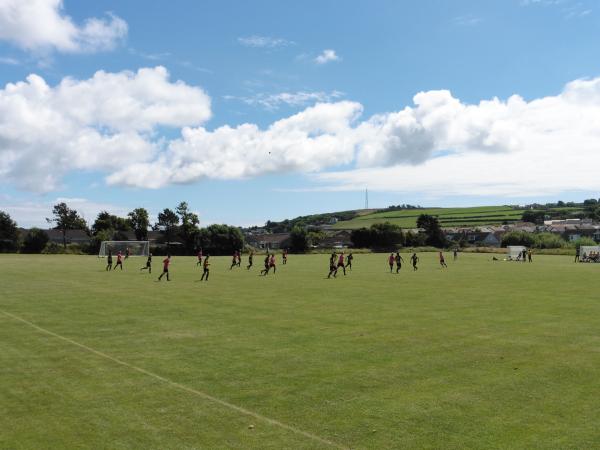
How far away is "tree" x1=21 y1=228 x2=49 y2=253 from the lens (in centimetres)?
9250

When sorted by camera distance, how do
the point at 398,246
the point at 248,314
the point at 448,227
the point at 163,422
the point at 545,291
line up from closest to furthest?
the point at 163,422 < the point at 248,314 < the point at 545,291 < the point at 398,246 < the point at 448,227

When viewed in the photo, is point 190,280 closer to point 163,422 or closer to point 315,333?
point 315,333

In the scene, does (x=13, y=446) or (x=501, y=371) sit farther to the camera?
(x=501, y=371)

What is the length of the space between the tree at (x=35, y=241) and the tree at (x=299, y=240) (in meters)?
45.8

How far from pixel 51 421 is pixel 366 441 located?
4997 millimetres

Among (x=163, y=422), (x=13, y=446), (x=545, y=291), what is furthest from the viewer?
(x=545, y=291)

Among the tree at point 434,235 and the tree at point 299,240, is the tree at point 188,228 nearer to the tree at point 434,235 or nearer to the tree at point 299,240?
the tree at point 299,240

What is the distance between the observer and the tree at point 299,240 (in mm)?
106688

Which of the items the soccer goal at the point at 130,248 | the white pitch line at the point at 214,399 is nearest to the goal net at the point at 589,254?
the soccer goal at the point at 130,248

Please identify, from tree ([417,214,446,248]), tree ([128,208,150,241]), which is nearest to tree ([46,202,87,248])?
tree ([128,208,150,241])

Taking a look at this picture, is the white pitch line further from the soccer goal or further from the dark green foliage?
the dark green foliage

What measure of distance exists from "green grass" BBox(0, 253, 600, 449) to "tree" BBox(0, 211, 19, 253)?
8230 centimetres

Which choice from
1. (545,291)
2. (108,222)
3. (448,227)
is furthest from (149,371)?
(448,227)

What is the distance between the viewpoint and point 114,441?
25.3 feet
